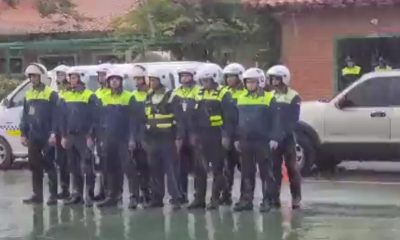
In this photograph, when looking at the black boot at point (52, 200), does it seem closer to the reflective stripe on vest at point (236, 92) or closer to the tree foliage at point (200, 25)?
the reflective stripe on vest at point (236, 92)

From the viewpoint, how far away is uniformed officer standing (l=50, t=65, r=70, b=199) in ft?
51.8

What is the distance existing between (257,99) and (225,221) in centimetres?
163

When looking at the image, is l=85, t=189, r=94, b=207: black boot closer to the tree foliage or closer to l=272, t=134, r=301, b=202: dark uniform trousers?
l=272, t=134, r=301, b=202: dark uniform trousers

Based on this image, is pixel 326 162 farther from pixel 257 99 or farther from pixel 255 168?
pixel 257 99

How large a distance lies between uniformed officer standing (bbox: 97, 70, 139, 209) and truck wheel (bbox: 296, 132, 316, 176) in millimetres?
4898

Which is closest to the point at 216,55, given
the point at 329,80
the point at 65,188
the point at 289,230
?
the point at 329,80

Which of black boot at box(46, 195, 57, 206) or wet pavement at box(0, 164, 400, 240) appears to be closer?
wet pavement at box(0, 164, 400, 240)

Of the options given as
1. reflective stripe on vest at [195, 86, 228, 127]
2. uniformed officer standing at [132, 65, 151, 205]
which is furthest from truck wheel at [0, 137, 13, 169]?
reflective stripe on vest at [195, 86, 228, 127]

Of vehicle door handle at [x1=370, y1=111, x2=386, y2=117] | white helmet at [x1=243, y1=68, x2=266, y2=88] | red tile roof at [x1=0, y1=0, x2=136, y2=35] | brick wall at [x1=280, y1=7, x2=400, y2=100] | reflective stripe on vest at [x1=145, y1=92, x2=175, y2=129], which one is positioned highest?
red tile roof at [x1=0, y1=0, x2=136, y2=35]

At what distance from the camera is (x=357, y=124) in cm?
1903

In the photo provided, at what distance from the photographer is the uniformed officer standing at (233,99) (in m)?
14.8

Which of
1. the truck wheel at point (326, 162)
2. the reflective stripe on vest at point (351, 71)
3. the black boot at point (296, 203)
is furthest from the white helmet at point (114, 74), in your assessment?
the reflective stripe on vest at point (351, 71)

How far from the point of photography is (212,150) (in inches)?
580

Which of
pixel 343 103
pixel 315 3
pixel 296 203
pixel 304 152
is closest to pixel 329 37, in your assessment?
pixel 315 3
